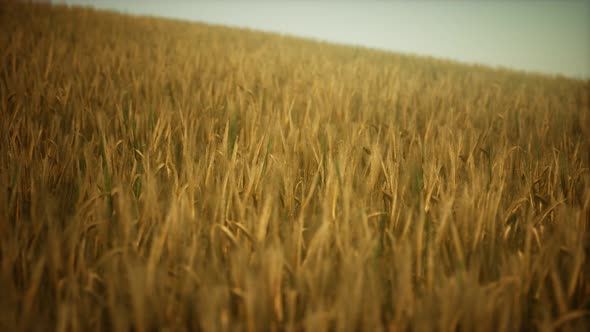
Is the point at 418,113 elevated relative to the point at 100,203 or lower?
elevated

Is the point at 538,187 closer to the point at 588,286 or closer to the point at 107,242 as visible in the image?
the point at 588,286

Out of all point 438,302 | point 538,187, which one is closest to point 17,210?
point 438,302

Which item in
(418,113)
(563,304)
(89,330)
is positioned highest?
(418,113)

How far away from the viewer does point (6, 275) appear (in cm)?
36

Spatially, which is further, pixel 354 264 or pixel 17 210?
pixel 17 210

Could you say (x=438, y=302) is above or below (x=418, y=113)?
below

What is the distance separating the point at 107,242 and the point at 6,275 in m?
0.12

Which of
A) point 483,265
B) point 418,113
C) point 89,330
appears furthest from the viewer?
point 418,113

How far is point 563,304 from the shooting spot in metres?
0.37

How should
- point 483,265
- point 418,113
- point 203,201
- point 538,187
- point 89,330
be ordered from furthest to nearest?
point 418,113
point 538,187
point 203,201
point 483,265
point 89,330

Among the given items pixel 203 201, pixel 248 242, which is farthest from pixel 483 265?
pixel 203 201

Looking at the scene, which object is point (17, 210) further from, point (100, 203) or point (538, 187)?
point (538, 187)

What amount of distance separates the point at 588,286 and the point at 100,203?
75cm

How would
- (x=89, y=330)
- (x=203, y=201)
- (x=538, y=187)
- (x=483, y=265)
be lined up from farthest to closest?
(x=538, y=187) → (x=203, y=201) → (x=483, y=265) → (x=89, y=330)
